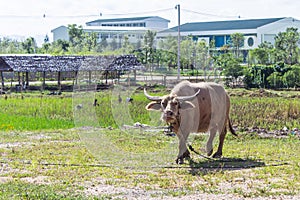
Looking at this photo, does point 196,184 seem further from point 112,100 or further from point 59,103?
point 59,103

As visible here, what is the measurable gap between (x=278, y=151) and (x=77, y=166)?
3.43 metres

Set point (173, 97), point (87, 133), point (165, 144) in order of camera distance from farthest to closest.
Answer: point (87, 133) → point (165, 144) → point (173, 97)

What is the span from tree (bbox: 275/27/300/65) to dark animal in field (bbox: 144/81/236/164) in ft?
94.5

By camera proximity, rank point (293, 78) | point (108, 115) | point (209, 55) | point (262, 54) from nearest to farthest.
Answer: point (108, 115) < point (293, 78) < point (209, 55) < point (262, 54)

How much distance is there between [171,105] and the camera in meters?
7.57

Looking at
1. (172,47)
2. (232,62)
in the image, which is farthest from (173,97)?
(232,62)

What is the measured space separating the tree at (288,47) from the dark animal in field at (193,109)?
28.8 m

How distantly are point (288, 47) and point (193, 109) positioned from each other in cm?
3130

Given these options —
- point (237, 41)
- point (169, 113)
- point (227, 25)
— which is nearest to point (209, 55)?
point (237, 41)

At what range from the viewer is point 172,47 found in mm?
21656

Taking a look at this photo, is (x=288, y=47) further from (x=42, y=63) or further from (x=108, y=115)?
(x=108, y=115)

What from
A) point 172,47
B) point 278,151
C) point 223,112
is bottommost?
point 278,151

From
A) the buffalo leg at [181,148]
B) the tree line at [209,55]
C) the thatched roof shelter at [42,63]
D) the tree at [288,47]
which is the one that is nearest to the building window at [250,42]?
the tree line at [209,55]

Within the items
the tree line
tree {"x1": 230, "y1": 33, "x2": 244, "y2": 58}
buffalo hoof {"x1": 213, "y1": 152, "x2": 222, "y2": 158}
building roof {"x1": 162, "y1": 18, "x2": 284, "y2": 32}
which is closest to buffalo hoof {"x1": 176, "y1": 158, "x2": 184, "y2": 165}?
buffalo hoof {"x1": 213, "y1": 152, "x2": 222, "y2": 158}
